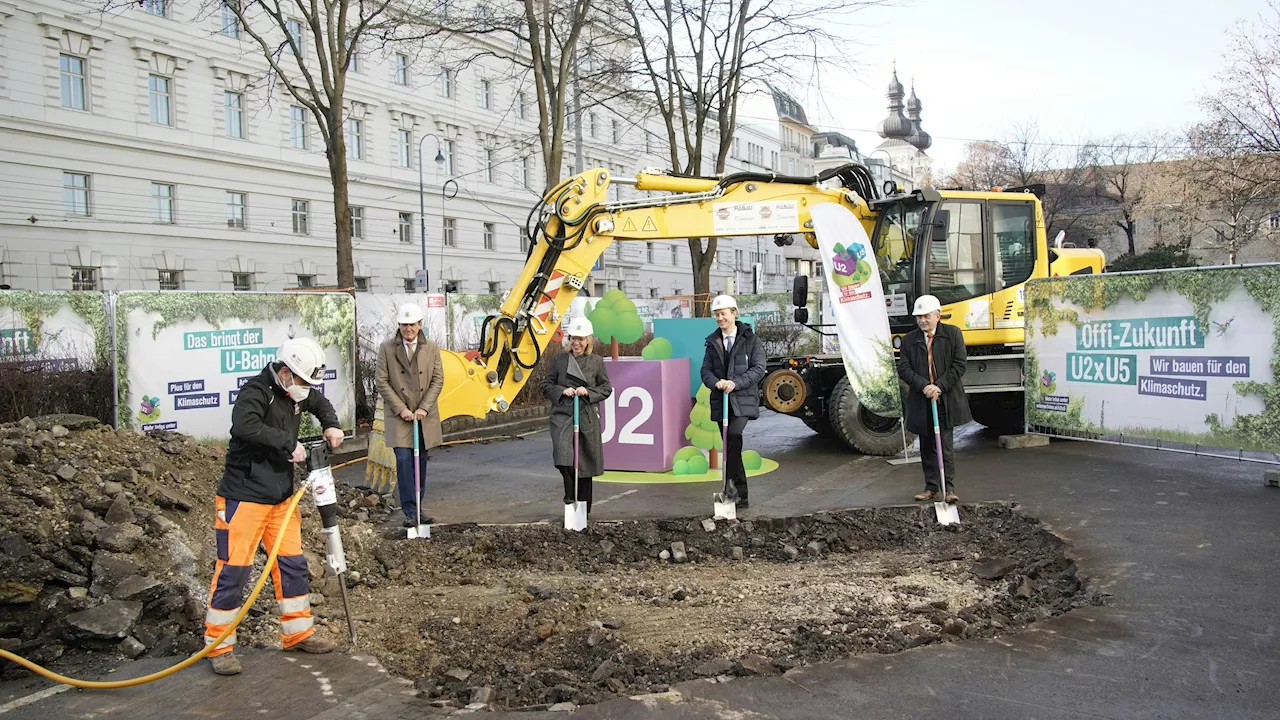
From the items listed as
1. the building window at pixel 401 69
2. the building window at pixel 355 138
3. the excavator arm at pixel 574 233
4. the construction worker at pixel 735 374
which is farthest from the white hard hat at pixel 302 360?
the building window at pixel 401 69

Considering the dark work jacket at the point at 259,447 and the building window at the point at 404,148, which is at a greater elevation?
the building window at the point at 404,148

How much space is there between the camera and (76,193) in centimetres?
3297

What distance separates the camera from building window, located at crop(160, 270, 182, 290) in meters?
35.6

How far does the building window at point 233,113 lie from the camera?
38062 millimetres

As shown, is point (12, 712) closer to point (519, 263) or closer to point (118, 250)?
point (118, 250)

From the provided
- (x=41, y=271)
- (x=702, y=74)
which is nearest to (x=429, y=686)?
(x=702, y=74)

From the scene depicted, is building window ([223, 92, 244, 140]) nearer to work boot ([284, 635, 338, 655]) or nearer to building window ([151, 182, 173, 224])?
building window ([151, 182, 173, 224])

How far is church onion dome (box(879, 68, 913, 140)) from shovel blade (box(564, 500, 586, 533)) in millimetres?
124956

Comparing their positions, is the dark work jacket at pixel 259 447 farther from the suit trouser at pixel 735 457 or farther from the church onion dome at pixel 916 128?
the church onion dome at pixel 916 128

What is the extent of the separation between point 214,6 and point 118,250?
10740 mm

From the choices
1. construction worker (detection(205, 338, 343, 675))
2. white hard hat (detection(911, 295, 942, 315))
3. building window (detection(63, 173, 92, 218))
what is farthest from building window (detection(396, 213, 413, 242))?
construction worker (detection(205, 338, 343, 675))

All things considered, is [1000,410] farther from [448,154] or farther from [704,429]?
[448,154]

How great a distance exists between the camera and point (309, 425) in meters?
13.2

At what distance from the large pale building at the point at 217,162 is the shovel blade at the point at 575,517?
1582 cm
